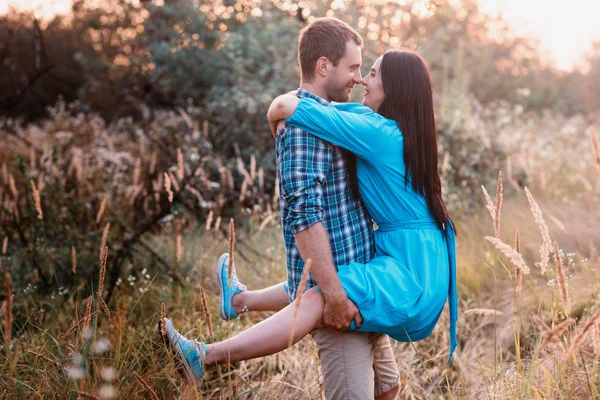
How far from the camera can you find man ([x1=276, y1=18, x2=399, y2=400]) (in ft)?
6.80

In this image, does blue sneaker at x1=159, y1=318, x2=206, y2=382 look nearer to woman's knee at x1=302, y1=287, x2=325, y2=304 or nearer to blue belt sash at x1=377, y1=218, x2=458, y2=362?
woman's knee at x1=302, y1=287, x2=325, y2=304

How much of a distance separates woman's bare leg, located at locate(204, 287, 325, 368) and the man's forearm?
0.07 meters

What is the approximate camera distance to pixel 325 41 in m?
2.27

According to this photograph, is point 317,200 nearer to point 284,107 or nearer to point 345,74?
point 284,107

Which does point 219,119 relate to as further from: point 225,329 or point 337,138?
point 337,138

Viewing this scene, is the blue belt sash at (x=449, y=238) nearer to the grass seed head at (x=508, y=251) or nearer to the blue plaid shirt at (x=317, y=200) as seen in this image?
the blue plaid shirt at (x=317, y=200)

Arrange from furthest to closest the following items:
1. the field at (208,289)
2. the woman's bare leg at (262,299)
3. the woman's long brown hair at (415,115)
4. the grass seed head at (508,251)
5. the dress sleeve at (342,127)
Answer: the woman's bare leg at (262,299) → the woman's long brown hair at (415,115) → the dress sleeve at (342,127) → the field at (208,289) → the grass seed head at (508,251)

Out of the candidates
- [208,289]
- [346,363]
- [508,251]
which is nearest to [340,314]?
[346,363]

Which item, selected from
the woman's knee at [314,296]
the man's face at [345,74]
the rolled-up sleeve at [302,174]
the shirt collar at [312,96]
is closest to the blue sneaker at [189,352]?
the woman's knee at [314,296]

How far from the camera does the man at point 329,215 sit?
81.6 inches

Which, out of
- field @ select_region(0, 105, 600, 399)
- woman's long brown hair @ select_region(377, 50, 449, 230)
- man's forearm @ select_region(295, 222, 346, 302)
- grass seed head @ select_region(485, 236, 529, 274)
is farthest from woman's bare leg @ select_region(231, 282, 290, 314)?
grass seed head @ select_region(485, 236, 529, 274)

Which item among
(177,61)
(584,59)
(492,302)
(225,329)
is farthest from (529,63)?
(225,329)

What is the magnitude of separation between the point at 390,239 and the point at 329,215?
0.88ft

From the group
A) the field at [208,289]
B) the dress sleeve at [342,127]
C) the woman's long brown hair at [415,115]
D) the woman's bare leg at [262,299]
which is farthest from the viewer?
the woman's bare leg at [262,299]
